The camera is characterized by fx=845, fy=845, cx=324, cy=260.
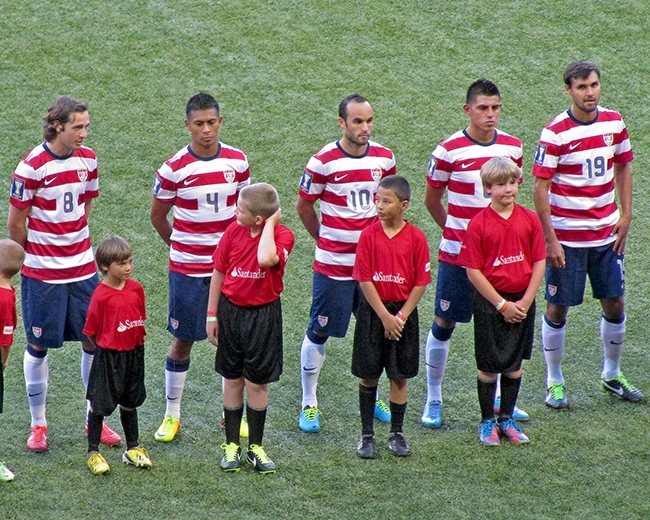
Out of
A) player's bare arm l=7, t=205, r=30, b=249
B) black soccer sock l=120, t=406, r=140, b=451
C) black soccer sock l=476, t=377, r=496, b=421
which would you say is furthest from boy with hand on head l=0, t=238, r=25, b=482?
black soccer sock l=476, t=377, r=496, b=421

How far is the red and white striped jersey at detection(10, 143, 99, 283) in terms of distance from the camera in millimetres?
4762

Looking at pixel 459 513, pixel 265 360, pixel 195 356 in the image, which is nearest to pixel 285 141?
pixel 195 356

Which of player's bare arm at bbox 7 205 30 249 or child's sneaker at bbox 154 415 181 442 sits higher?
player's bare arm at bbox 7 205 30 249

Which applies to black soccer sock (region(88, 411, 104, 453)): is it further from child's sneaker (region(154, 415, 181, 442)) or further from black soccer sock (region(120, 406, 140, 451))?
child's sneaker (region(154, 415, 181, 442))

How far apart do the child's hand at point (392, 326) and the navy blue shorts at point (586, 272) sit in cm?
129

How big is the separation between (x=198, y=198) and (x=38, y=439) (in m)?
1.68

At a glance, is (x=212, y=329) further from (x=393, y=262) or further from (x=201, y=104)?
(x=201, y=104)

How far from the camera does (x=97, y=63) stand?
9242mm

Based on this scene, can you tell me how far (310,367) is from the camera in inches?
211

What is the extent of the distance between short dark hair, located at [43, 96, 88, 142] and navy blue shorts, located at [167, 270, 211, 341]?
1.08 meters

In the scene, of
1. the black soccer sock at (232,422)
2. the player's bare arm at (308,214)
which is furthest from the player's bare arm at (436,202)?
the black soccer sock at (232,422)

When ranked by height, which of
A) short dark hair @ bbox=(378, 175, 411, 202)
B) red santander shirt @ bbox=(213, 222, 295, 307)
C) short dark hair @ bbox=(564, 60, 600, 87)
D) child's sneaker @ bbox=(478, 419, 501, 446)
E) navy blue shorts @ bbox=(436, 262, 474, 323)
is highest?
short dark hair @ bbox=(564, 60, 600, 87)

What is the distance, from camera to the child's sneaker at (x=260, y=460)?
4637mm

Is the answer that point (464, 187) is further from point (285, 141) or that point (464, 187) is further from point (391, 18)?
point (391, 18)
